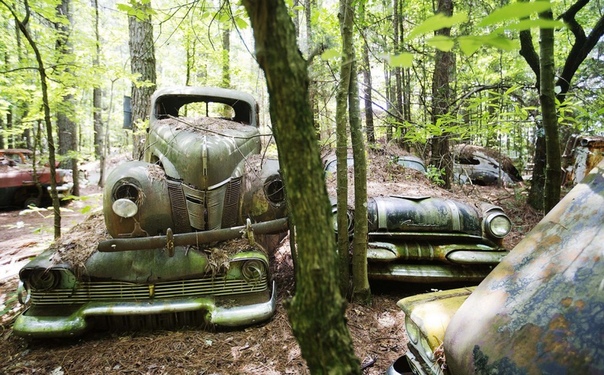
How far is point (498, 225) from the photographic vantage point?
3.47m

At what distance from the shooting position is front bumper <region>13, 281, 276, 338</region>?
2.69 m

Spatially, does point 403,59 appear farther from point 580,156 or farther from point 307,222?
point 580,156

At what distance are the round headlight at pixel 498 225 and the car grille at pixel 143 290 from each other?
2338 millimetres

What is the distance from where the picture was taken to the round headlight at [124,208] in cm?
286

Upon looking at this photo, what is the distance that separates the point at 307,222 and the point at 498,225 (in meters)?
3.31

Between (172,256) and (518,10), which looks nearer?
(518,10)

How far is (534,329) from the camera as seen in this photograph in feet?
3.68

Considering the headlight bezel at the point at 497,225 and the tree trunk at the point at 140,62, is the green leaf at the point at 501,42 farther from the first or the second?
the tree trunk at the point at 140,62

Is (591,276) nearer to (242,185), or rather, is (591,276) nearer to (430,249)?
(430,249)

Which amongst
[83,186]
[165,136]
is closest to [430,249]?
[165,136]

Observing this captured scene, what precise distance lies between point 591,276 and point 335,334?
0.91 metres

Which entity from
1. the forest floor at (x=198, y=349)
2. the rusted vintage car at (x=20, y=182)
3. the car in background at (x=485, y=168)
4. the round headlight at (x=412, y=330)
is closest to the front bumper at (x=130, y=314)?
the forest floor at (x=198, y=349)

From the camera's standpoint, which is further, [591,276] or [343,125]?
[343,125]

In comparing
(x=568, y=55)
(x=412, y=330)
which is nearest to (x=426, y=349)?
(x=412, y=330)
